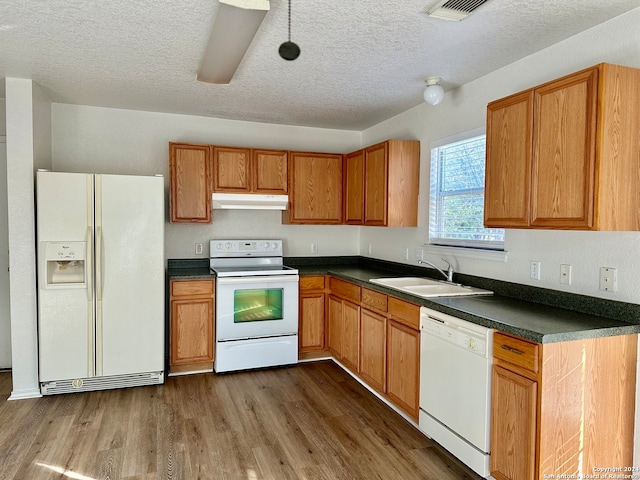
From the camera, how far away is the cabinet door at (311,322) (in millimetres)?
4148

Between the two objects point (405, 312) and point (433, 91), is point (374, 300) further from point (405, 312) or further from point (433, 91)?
point (433, 91)

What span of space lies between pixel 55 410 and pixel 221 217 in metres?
2.16

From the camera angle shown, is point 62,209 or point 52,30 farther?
point 62,209

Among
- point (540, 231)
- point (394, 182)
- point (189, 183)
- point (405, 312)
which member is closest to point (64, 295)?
point (189, 183)

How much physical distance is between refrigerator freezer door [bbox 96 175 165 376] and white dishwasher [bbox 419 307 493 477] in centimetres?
223

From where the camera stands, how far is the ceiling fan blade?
1.91 m

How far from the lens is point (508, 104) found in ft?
7.66

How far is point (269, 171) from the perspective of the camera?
4.20 meters

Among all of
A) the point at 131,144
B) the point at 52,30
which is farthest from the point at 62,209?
the point at 52,30

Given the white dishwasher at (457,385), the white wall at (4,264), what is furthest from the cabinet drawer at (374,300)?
the white wall at (4,264)

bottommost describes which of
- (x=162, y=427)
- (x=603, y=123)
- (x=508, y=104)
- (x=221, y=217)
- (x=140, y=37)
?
(x=162, y=427)

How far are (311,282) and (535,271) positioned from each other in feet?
7.00

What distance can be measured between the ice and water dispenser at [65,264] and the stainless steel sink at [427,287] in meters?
2.32

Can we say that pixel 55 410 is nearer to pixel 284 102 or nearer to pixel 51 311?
pixel 51 311
